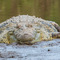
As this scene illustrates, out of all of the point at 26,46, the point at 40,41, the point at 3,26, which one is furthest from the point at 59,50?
the point at 3,26

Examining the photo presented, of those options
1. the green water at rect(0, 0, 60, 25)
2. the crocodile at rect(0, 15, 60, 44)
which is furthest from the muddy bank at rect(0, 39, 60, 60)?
the green water at rect(0, 0, 60, 25)

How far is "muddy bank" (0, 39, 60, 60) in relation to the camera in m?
6.91

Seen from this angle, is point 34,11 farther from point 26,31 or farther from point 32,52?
point 32,52

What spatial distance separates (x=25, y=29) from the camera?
9.05m

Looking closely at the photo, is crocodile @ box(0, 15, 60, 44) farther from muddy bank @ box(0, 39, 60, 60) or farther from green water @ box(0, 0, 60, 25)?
green water @ box(0, 0, 60, 25)

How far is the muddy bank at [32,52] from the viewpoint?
691cm

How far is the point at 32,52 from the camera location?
7453mm

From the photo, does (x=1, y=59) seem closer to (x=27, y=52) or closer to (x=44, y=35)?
(x=27, y=52)

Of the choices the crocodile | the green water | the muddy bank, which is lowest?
the muddy bank

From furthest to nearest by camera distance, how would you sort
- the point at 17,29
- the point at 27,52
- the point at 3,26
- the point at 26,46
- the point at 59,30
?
1. the point at 59,30
2. the point at 3,26
3. the point at 17,29
4. the point at 26,46
5. the point at 27,52

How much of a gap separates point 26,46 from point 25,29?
68 cm

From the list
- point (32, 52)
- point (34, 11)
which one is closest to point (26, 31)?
point (32, 52)

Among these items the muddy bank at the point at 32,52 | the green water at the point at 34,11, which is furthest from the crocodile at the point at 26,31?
the green water at the point at 34,11

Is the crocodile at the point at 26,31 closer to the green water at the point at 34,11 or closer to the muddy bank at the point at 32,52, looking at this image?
the muddy bank at the point at 32,52
